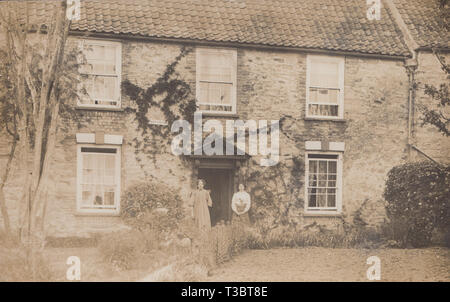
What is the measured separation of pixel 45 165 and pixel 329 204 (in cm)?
749

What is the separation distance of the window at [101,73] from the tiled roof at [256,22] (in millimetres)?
437

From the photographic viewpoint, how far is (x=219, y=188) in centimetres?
1457

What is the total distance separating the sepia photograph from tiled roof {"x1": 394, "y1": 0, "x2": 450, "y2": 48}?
0.16 feet

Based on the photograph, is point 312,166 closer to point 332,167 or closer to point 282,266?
point 332,167

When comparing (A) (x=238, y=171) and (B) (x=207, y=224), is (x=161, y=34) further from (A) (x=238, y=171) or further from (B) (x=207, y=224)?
(B) (x=207, y=224)

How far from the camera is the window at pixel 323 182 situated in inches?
555

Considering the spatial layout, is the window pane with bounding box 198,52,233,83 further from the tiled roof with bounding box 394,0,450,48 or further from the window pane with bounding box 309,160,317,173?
the tiled roof with bounding box 394,0,450,48

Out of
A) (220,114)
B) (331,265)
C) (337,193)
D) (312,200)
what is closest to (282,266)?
(331,265)

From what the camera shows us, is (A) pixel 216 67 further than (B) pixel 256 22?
No

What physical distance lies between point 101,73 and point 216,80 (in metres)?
2.87

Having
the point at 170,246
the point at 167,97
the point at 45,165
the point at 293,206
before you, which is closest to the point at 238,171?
the point at 293,206

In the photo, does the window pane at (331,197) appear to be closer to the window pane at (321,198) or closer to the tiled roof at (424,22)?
the window pane at (321,198)
